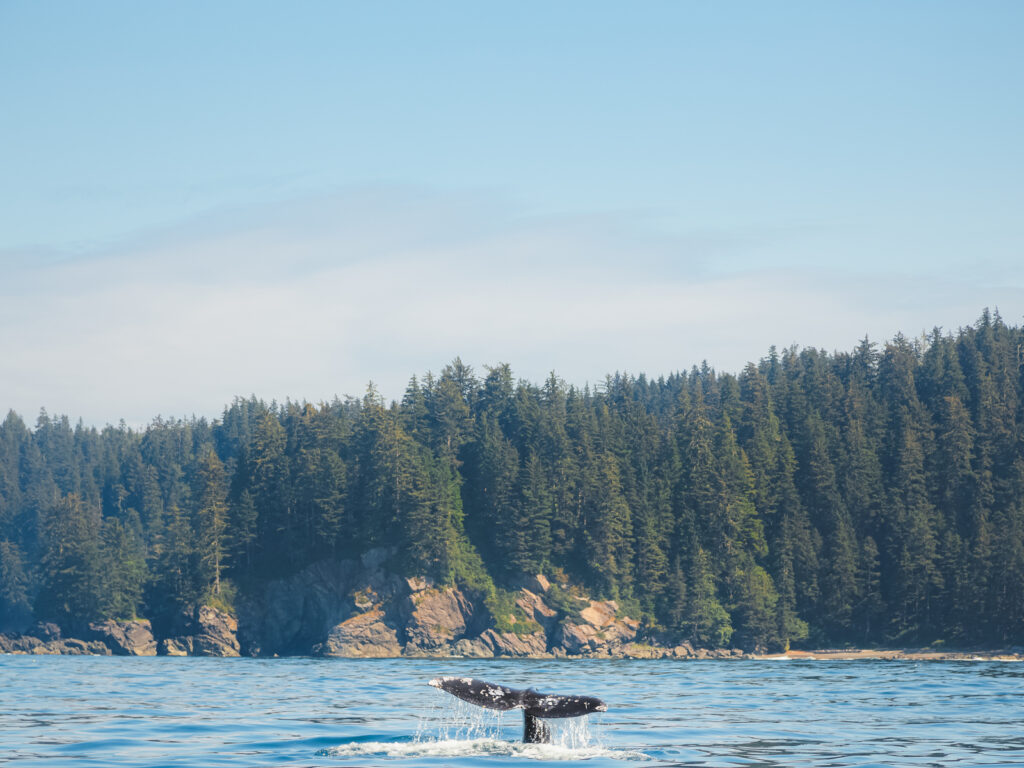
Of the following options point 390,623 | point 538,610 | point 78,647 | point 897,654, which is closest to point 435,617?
point 390,623

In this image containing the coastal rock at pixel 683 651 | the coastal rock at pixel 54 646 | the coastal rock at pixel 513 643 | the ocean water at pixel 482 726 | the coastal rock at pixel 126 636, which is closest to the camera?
the ocean water at pixel 482 726

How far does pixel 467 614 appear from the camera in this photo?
423 feet

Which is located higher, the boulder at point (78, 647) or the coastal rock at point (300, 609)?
the coastal rock at point (300, 609)

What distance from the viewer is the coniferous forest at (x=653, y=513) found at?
12975cm

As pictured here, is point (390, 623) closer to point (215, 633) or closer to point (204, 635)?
point (215, 633)

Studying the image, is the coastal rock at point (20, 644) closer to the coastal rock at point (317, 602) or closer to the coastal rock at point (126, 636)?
the coastal rock at point (126, 636)

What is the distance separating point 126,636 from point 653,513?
66.9 meters

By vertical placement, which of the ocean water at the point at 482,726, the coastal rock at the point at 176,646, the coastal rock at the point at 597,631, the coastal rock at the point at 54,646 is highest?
the ocean water at the point at 482,726

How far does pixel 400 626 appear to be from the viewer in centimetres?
12600

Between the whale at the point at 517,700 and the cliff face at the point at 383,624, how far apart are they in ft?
332

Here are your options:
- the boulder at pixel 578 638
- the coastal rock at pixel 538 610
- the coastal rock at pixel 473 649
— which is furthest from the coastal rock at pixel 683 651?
the coastal rock at pixel 473 649

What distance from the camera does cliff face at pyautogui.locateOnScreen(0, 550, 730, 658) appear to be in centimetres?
12338

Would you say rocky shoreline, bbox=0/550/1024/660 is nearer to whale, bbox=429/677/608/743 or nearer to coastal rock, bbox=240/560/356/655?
coastal rock, bbox=240/560/356/655

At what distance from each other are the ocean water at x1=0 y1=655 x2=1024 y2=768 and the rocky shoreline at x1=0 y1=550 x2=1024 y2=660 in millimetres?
68080
